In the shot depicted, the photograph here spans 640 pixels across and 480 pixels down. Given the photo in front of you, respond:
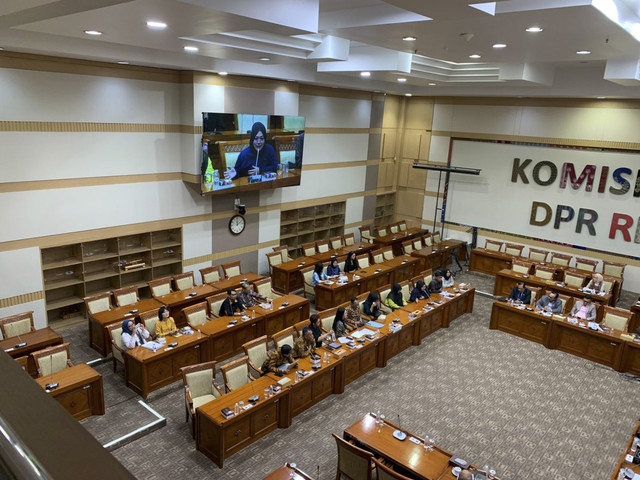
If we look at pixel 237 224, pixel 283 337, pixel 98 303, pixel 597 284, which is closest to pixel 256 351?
pixel 283 337

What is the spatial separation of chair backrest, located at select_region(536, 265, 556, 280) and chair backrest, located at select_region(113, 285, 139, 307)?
10460 millimetres

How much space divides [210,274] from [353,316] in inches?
155

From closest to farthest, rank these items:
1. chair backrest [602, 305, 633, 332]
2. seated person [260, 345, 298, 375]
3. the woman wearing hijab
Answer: seated person [260, 345, 298, 375]
chair backrest [602, 305, 633, 332]
the woman wearing hijab

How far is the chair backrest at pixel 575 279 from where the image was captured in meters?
12.5

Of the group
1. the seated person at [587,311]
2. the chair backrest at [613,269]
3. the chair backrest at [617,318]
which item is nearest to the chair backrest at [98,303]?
the seated person at [587,311]

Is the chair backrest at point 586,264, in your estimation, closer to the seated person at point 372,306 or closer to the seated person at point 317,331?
the seated person at point 372,306

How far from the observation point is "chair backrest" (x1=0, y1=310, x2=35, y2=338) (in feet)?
27.1

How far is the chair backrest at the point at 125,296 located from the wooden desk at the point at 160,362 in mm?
1935

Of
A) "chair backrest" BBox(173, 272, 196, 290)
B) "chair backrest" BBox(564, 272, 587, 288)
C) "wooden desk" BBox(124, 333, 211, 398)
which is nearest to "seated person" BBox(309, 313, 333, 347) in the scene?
"wooden desk" BBox(124, 333, 211, 398)

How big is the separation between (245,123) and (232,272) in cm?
370

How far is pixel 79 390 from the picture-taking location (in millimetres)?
6926

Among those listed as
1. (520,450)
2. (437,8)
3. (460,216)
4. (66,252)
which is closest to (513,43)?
(437,8)

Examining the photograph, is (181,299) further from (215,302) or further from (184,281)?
(184,281)

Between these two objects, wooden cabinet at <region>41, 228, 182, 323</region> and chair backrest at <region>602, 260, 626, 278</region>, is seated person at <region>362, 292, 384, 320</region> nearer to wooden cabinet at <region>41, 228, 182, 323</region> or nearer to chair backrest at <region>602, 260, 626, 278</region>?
wooden cabinet at <region>41, 228, 182, 323</region>
